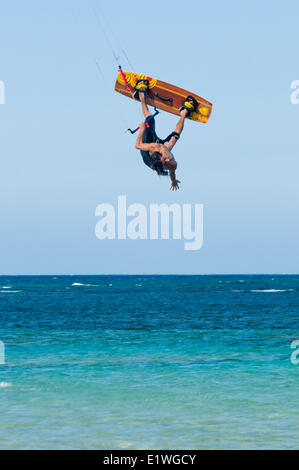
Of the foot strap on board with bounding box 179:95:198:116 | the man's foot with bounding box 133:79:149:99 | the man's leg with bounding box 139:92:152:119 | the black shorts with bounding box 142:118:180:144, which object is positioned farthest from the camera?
the foot strap on board with bounding box 179:95:198:116

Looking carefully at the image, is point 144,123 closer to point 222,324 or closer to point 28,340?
point 28,340

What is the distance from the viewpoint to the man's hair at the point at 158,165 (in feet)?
35.2

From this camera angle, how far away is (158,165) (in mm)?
10914

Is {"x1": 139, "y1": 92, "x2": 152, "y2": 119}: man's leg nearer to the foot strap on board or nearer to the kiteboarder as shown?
the kiteboarder

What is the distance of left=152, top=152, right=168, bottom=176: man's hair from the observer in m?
10.7

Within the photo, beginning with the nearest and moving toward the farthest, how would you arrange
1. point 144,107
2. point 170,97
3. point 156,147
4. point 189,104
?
point 156,147, point 144,107, point 189,104, point 170,97

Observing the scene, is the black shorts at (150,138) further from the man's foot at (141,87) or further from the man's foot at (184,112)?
the man's foot at (141,87)

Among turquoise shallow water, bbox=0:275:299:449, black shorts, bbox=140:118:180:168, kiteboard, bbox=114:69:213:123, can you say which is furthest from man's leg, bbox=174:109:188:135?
turquoise shallow water, bbox=0:275:299:449

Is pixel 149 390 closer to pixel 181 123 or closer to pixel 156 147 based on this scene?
pixel 181 123

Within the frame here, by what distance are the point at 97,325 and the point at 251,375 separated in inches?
777

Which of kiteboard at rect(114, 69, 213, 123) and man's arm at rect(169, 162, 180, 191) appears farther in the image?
kiteboard at rect(114, 69, 213, 123)

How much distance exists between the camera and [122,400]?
638 inches

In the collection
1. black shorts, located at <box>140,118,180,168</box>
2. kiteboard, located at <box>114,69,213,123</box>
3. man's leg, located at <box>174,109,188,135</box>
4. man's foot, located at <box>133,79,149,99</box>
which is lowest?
black shorts, located at <box>140,118,180,168</box>

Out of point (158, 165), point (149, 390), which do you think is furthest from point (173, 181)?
point (149, 390)
